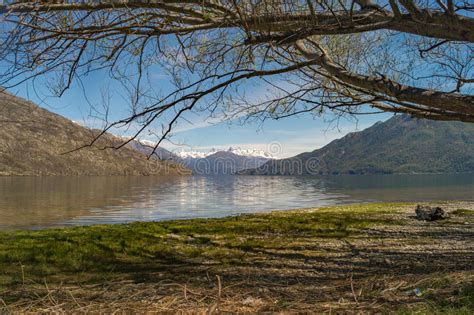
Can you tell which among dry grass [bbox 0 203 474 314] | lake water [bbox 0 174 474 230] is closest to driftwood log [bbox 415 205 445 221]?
dry grass [bbox 0 203 474 314]

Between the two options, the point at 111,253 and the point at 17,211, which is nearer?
the point at 111,253

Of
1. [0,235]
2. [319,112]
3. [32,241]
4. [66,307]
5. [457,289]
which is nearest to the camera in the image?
[66,307]

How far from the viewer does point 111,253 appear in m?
12.0

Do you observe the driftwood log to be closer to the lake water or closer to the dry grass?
the dry grass

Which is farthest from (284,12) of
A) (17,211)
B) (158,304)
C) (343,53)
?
(17,211)

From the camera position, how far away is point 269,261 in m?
10.6

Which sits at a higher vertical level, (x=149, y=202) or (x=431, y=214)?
(x=431, y=214)

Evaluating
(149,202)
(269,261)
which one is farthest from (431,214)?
(149,202)

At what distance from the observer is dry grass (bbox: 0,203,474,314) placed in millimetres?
4645

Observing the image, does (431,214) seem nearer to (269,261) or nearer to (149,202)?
(269,261)

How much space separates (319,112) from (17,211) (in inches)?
1645

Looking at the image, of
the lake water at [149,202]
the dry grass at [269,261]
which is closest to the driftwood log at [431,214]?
the dry grass at [269,261]

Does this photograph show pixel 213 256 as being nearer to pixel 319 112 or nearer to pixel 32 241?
pixel 319 112

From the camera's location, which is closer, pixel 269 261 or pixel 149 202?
pixel 269 261
